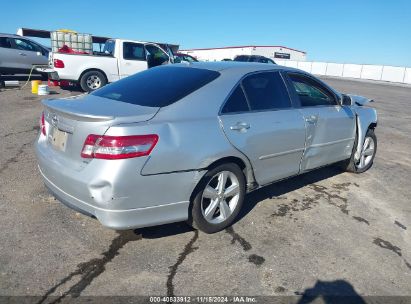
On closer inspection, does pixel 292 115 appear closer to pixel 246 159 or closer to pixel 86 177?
pixel 246 159

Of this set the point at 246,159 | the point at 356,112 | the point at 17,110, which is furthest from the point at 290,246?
the point at 17,110

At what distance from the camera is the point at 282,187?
4.76 m

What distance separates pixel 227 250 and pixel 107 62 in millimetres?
9911

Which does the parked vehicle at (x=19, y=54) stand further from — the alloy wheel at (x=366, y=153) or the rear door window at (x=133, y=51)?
the alloy wheel at (x=366, y=153)

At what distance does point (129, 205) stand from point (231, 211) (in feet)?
3.91

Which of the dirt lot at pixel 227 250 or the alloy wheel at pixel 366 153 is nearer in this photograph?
the dirt lot at pixel 227 250

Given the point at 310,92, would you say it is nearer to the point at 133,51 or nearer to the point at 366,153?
the point at 366,153

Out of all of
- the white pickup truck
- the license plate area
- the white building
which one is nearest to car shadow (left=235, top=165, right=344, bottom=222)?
the license plate area

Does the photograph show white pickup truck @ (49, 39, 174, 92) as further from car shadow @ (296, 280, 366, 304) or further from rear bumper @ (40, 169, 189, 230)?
car shadow @ (296, 280, 366, 304)

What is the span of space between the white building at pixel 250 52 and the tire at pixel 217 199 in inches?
2267

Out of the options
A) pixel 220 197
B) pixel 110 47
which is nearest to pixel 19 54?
pixel 110 47

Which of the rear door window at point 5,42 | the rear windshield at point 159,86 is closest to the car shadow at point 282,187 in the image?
the rear windshield at point 159,86

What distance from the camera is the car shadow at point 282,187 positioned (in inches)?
165

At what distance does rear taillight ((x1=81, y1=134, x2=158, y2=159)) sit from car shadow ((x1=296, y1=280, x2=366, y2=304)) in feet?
5.35
